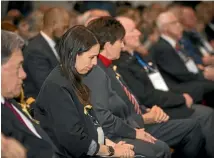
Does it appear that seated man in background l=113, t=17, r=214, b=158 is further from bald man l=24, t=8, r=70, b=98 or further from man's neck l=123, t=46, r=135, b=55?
bald man l=24, t=8, r=70, b=98

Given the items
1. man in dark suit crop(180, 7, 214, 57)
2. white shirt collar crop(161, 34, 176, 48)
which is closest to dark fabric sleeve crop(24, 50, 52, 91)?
white shirt collar crop(161, 34, 176, 48)

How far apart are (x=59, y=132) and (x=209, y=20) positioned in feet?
12.9

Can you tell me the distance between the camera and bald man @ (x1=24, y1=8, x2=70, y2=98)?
3.02 metres

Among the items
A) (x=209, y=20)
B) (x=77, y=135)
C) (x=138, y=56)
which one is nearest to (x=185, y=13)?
(x=209, y=20)

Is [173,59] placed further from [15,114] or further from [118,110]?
[15,114]

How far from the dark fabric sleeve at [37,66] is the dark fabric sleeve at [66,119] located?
0.81 m

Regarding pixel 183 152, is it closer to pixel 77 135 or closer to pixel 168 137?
pixel 168 137

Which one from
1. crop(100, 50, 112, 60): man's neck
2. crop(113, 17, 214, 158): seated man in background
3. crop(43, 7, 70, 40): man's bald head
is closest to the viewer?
crop(100, 50, 112, 60): man's neck

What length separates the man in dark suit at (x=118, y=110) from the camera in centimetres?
251

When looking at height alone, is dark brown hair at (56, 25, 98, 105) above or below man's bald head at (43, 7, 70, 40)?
above

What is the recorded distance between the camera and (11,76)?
7.08 feet

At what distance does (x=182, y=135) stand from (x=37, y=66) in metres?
1.12

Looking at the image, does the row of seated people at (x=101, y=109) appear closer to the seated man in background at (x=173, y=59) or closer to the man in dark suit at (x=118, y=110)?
the man in dark suit at (x=118, y=110)

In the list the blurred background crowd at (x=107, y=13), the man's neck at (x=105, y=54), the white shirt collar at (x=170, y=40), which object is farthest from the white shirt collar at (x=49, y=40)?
the white shirt collar at (x=170, y=40)
